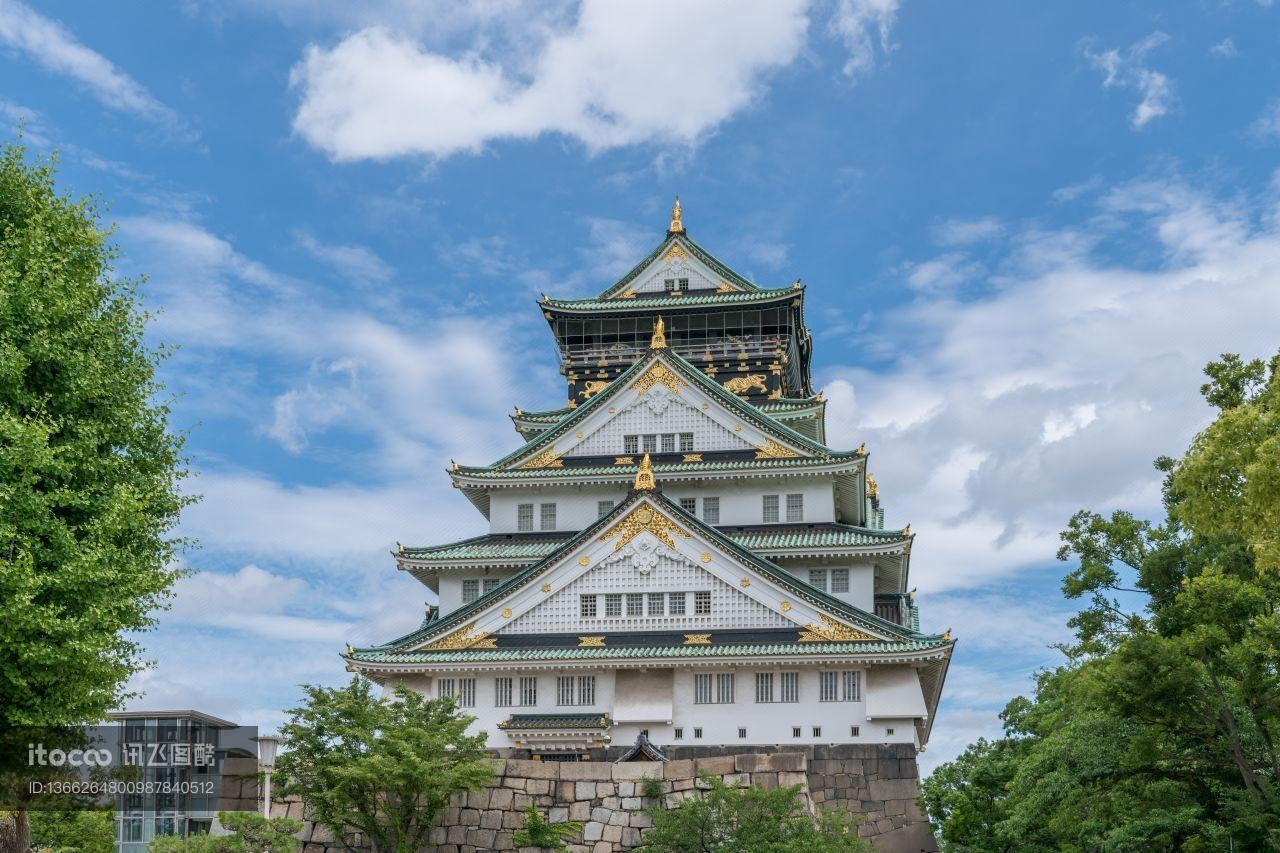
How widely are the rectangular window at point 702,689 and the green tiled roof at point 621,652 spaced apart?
1072mm

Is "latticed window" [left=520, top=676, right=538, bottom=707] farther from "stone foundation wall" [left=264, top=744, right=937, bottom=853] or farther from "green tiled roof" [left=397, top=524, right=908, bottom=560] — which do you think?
"stone foundation wall" [left=264, top=744, right=937, bottom=853]

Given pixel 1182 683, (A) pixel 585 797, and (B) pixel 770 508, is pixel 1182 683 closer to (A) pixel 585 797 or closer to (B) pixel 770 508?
(A) pixel 585 797

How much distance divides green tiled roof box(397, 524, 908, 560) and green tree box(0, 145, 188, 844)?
64.7 feet

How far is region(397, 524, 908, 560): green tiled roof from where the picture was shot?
4525 cm

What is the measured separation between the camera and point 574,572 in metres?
43.2

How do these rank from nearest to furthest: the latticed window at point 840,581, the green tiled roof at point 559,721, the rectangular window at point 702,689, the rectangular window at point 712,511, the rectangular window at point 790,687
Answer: the green tiled roof at point 559,721, the rectangular window at point 790,687, the rectangular window at point 702,689, the latticed window at point 840,581, the rectangular window at point 712,511

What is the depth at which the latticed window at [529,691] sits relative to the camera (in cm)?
4191

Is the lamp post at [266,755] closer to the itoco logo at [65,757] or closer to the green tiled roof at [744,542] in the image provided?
the itoco logo at [65,757]

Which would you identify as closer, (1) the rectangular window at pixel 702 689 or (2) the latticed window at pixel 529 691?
(1) the rectangular window at pixel 702 689

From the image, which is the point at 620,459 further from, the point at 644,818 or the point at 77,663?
the point at 77,663

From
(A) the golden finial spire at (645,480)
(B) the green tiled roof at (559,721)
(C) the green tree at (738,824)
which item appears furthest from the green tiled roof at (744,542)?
(C) the green tree at (738,824)

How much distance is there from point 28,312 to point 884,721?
2699cm

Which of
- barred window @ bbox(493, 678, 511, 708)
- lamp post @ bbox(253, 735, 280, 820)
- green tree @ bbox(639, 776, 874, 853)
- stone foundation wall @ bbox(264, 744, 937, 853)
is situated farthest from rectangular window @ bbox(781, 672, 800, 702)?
lamp post @ bbox(253, 735, 280, 820)

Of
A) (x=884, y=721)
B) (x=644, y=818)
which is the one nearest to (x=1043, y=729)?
(x=884, y=721)
